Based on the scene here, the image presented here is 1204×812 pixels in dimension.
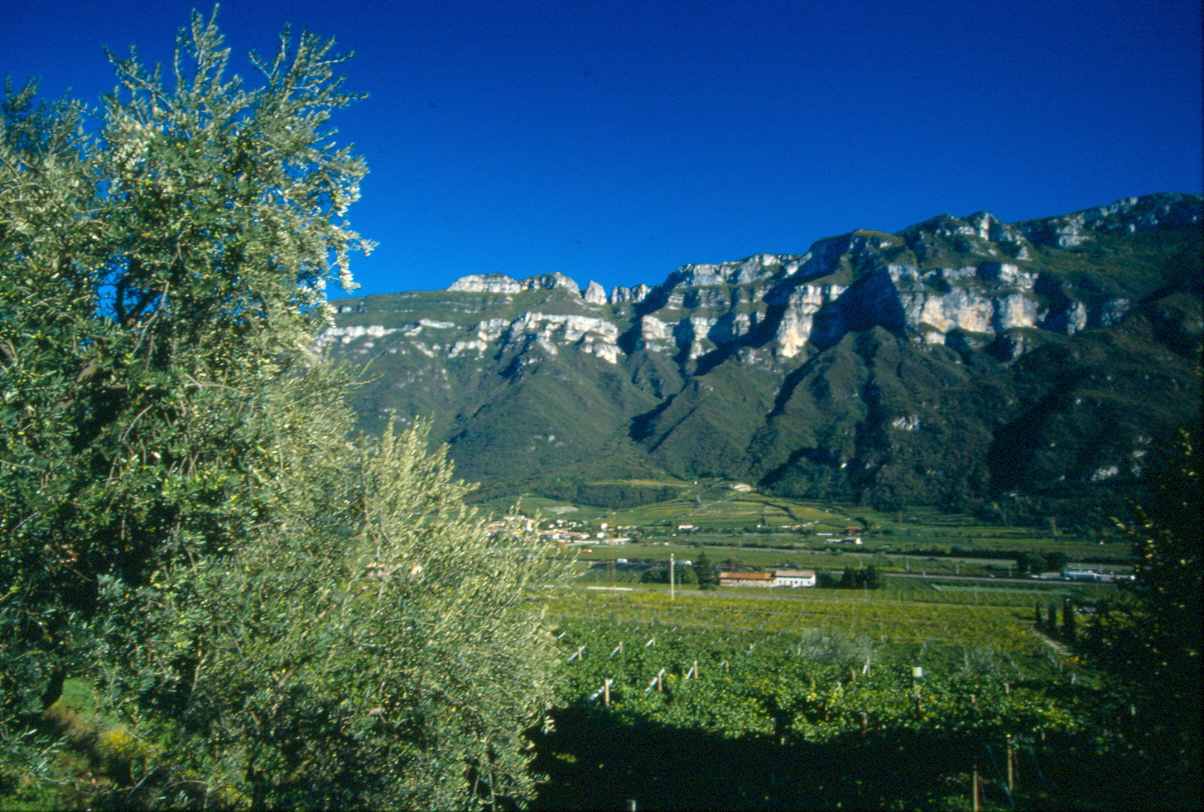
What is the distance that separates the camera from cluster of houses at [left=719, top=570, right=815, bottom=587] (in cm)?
7219

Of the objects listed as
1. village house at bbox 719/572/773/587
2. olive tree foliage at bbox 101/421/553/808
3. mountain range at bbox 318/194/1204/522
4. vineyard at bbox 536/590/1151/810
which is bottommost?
village house at bbox 719/572/773/587

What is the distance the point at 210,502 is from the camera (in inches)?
291

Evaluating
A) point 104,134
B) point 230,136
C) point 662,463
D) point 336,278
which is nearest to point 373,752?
point 336,278

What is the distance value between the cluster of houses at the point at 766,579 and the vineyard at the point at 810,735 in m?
42.5

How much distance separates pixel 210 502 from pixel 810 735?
51.4ft

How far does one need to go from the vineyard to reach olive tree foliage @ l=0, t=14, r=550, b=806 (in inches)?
191

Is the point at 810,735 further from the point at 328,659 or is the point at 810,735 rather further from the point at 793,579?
the point at 793,579

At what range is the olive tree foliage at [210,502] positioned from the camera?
22.4ft

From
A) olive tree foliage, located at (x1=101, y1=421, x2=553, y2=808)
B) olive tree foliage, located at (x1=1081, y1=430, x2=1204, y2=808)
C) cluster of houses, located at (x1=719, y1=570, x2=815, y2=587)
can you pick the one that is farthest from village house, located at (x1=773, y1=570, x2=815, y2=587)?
olive tree foliage, located at (x1=101, y1=421, x2=553, y2=808)

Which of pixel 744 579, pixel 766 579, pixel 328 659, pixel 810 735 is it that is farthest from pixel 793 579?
pixel 328 659

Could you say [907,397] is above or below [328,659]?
above

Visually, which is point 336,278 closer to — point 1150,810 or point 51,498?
point 51,498

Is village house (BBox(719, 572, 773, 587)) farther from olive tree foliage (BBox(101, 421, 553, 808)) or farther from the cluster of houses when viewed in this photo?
olive tree foliage (BBox(101, 421, 553, 808))

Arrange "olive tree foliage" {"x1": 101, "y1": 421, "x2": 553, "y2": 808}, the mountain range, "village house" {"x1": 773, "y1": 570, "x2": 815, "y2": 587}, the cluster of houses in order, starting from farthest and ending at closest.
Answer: the mountain range → "village house" {"x1": 773, "y1": 570, "x2": 815, "y2": 587} → the cluster of houses → "olive tree foliage" {"x1": 101, "y1": 421, "x2": 553, "y2": 808}
